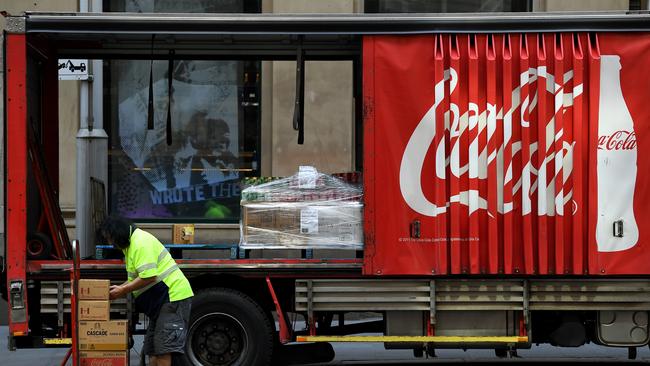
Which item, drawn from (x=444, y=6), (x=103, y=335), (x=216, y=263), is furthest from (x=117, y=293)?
(x=444, y=6)

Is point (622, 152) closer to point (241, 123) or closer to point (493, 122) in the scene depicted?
point (493, 122)

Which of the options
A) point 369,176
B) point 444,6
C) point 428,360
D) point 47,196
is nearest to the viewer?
point 369,176

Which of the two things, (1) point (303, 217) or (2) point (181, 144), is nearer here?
(1) point (303, 217)

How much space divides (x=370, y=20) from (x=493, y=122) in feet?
4.44

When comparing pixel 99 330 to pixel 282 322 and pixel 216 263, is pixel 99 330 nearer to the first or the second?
pixel 216 263

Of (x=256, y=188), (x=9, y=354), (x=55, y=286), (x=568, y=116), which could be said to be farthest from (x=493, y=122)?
(x=9, y=354)

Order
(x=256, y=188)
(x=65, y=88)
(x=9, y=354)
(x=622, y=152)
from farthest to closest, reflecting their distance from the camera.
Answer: (x=65, y=88) < (x=9, y=354) < (x=256, y=188) < (x=622, y=152)

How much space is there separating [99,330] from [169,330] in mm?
575

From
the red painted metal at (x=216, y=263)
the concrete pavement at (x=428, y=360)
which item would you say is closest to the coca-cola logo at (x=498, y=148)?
the red painted metal at (x=216, y=263)

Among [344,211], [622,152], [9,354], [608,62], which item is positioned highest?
[608,62]

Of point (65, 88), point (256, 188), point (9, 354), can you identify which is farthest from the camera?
point (65, 88)

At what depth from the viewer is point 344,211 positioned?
8.32 metres

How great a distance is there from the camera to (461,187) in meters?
8.06

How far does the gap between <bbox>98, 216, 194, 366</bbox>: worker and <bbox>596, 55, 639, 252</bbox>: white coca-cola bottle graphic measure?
3493mm
